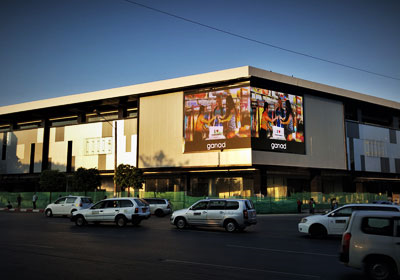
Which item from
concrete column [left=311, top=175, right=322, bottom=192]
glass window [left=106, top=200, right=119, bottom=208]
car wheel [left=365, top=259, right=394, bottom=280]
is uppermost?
concrete column [left=311, top=175, right=322, bottom=192]

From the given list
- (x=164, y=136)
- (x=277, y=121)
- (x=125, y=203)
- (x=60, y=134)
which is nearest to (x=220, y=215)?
(x=125, y=203)

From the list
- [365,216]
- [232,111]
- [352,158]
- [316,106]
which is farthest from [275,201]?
[365,216]

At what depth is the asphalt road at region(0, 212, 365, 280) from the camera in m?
8.77

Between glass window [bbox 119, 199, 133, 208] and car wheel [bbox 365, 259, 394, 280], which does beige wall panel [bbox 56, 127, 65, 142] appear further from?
car wheel [bbox 365, 259, 394, 280]

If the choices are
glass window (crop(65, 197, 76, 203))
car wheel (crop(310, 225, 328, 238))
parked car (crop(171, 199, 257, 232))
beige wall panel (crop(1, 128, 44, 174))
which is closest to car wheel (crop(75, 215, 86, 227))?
parked car (crop(171, 199, 257, 232))

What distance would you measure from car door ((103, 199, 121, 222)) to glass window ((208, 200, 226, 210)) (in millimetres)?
5378

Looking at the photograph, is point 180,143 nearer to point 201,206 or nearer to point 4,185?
point 201,206

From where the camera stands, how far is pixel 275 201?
38938mm

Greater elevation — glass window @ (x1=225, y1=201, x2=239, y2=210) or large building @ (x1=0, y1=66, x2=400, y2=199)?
large building @ (x1=0, y1=66, x2=400, y2=199)

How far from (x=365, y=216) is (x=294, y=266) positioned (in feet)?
8.16

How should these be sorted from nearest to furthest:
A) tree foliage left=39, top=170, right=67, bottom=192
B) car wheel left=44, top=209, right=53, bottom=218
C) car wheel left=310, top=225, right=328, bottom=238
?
car wheel left=310, top=225, right=328, bottom=238 → car wheel left=44, top=209, right=53, bottom=218 → tree foliage left=39, top=170, right=67, bottom=192

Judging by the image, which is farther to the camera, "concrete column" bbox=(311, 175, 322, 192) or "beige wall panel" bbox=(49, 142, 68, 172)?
"beige wall panel" bbox=(49, 142, 68, 172)

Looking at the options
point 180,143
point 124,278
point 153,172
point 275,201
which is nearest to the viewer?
point 124,278

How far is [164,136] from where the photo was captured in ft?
178
